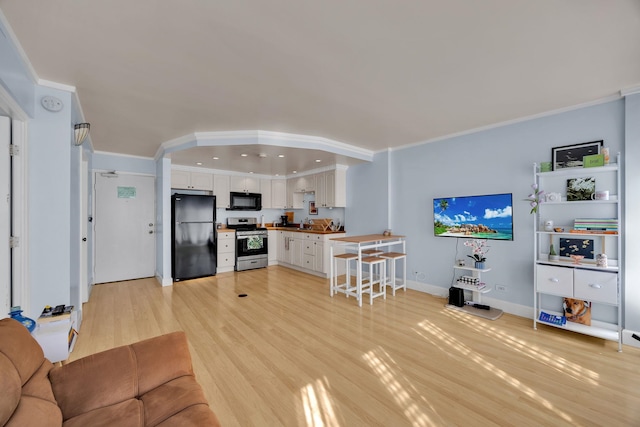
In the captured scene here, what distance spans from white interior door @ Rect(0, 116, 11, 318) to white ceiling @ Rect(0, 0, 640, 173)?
631 millimetres

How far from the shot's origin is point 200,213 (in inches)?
210

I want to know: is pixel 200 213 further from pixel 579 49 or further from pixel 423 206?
pixel 579 49

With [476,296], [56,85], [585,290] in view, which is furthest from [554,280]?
[56,85]

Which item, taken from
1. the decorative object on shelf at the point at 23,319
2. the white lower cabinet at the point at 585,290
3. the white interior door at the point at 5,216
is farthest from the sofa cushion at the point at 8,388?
the white lower cabinet at the point at 585,290

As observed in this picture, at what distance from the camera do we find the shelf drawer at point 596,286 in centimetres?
260

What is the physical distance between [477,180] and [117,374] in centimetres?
427

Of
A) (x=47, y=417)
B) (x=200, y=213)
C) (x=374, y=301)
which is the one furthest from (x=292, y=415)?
(x=200, y=213)

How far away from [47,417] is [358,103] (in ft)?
10.1

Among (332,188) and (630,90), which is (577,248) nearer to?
(630,90)

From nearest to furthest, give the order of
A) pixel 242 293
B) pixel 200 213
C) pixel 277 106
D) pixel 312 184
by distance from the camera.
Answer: pixel 277 106 < pixel 242 293 < pixel 200 213 < pixel 312 184

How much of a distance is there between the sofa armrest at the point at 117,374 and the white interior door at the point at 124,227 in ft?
14.8

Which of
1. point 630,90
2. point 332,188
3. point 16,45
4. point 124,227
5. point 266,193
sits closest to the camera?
point 16,45

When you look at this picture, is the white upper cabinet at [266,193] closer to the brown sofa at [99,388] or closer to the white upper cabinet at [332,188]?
the white upper cabinet at [332,188]

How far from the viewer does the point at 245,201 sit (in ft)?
21.3
